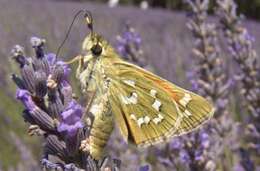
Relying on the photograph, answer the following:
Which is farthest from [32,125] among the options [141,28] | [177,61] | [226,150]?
[141,28]

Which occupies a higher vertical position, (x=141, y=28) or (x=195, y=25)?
(x=195, y=25)

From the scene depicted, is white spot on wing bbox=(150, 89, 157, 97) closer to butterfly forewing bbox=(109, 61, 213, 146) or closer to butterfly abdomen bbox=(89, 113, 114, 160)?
butterfly forewing bbox=(109, 61, 213, 146)

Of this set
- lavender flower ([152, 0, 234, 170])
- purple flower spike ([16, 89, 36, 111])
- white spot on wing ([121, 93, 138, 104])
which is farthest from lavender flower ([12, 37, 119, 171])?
lavender flower ([152, 0, 234, 170])

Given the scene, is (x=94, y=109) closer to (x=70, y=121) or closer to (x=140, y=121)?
(x=140, y=121)

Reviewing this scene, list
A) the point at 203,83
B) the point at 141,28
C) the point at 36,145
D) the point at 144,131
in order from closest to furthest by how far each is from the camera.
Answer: the point at 144,131 → the point at 203,83 → the point at 36,145 → the point at 141,28

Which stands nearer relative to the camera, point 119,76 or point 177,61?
point 119,76

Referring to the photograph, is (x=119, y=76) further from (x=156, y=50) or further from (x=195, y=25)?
(x=156, y=50)

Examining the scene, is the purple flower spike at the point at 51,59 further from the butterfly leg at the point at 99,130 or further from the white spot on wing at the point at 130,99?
the white spot on wing at the point at 130,99
